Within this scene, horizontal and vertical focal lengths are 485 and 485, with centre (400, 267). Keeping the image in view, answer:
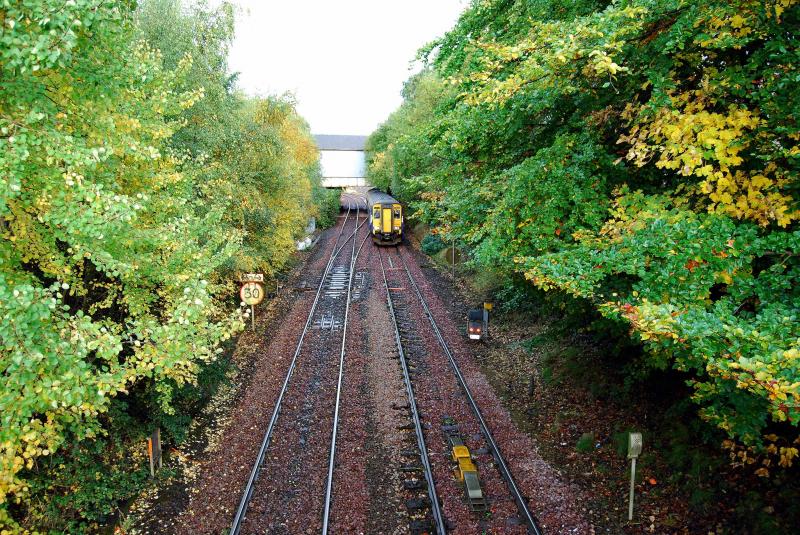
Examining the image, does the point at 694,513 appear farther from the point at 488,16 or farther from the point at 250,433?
the point at 488,16

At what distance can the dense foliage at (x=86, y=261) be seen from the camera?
415cm

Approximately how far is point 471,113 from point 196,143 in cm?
803

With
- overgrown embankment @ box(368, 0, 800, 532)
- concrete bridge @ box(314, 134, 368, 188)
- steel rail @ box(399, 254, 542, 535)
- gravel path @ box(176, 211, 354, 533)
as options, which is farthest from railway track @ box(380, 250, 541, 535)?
concrete bridge @ box(314, 134, 368, 188)

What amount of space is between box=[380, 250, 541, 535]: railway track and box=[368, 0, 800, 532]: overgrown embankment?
9.44 ft

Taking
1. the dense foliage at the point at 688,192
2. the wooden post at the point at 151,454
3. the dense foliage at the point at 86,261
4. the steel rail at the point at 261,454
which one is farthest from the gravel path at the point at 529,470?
the wooden post at the point at 151,454

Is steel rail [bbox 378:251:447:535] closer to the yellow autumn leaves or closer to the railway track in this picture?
the railway track

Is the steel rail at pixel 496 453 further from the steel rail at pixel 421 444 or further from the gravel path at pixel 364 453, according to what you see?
the steel rail at pixel 421 444

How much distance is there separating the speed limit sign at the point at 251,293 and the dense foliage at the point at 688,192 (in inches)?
322

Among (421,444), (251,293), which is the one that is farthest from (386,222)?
(421,444)

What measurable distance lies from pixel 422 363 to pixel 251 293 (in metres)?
5.33

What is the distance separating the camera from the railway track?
765 cm

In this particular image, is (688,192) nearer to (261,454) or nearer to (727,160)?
(727,160)

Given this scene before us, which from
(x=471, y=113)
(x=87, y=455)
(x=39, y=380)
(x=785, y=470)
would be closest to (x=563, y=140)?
(x=471, y=113)

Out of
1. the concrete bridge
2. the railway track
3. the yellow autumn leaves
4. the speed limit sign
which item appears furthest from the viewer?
the concrete bridge
